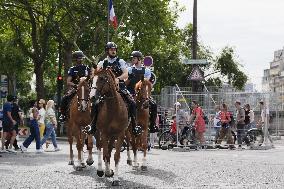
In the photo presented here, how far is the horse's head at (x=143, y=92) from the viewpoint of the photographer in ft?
52.6

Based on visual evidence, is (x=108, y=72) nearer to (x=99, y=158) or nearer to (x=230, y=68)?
(x=99, y=158)

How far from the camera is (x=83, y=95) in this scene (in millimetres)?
15508

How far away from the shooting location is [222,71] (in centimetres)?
7375

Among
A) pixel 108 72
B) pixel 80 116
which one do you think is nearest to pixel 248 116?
pixel 80 116

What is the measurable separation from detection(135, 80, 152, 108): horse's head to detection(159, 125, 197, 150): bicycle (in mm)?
12211

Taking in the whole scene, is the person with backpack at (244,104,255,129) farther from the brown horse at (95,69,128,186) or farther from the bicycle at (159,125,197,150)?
the brown horse at (95,69,128,186)

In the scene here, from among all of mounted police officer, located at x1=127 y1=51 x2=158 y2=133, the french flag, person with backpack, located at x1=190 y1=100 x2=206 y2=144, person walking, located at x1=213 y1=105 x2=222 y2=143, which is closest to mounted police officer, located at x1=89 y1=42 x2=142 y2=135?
mounted police officer, located at x1=127 y1=51 x2=158 y2=133

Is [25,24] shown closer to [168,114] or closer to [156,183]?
[168,114]

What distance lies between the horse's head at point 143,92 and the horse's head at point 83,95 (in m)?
1.22

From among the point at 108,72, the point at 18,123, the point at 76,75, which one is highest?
the point at 76,75

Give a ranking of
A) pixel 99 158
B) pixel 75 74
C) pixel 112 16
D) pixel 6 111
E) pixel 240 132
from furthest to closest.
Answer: pixel 112 16, pixel 240 132, pixel 6 111, pixel 75 74, pixel 99 158

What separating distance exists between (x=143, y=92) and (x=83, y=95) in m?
1.41

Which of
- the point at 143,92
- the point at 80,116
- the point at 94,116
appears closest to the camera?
the point at 94,116

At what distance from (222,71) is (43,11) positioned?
1126 inches
